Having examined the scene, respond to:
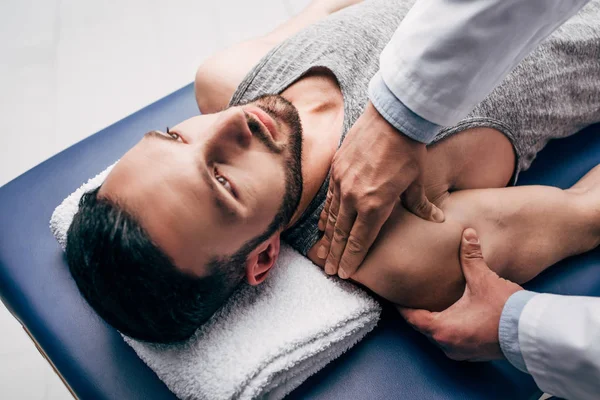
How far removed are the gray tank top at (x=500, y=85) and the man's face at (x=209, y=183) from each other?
0.13 m

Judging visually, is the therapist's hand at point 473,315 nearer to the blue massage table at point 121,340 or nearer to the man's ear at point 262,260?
the blue massage table at point 121,340

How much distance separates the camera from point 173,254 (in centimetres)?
78

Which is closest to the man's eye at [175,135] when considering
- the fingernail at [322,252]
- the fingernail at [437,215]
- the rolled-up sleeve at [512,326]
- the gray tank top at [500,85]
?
the gray tank top at [500,85]

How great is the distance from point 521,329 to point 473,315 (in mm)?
83

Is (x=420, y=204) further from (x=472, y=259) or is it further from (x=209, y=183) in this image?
(x=209, y=183)

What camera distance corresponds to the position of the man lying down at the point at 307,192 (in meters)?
0.79

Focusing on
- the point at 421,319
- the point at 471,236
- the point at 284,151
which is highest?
the point at 284,151

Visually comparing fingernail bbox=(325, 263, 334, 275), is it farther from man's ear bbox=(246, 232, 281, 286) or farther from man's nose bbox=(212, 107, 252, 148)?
man's nose bbox=(212, 107, 252, 148)

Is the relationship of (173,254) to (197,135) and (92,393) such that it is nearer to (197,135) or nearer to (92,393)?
(197,135)

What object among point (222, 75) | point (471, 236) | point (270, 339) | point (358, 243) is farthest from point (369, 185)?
point (222, 75)

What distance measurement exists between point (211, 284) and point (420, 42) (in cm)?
52

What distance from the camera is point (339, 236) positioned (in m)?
0.89

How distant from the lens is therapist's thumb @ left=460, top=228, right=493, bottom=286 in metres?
0.85

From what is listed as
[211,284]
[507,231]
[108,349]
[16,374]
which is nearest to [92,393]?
[108,349]
